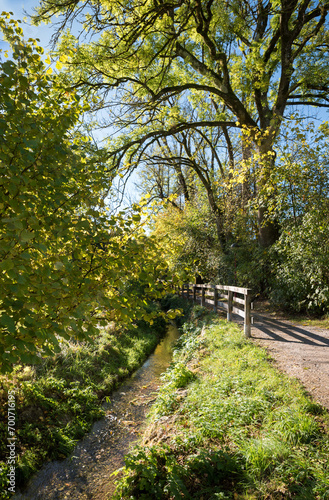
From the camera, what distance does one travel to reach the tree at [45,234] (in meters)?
1.92

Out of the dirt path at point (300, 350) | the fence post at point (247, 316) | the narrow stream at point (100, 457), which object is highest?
the fence post at point (247, 316)

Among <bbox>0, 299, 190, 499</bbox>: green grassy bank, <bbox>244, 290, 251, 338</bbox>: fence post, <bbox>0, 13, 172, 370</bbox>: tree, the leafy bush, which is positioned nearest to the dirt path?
<bbox>244, 290, 251, 338</bbox>: fence post

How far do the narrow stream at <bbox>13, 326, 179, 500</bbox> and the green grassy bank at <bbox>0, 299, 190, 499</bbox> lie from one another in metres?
0.18

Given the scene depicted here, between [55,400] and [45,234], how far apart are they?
435cm

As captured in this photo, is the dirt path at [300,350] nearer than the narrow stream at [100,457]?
No

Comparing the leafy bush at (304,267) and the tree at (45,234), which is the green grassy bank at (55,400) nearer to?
the tree at (45,234)

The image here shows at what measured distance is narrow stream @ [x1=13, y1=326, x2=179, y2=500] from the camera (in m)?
4.10

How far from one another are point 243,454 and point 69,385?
14.6 ft

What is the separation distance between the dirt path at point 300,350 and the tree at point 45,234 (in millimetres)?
2962

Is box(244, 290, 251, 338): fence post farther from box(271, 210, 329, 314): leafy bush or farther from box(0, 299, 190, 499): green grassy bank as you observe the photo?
box(0, 299, 190, 499): green grassy bank

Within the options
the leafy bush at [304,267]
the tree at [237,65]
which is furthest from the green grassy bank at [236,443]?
the tree at [237,65]

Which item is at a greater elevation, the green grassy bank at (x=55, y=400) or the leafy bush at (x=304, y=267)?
the leafy bush at (x=304, y=267)

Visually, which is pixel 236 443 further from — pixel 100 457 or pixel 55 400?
pixel 55 400

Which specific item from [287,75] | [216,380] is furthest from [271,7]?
[216,380]
